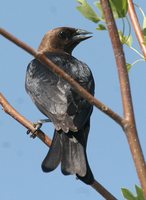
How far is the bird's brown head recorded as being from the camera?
5008 millimetres

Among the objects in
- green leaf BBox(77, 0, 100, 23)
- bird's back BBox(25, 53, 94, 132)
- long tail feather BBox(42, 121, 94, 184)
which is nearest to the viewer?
green leaf BBox(77, 0, 100, 23)

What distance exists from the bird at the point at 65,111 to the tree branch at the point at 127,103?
753mm

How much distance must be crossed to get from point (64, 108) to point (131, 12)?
1.16 metres

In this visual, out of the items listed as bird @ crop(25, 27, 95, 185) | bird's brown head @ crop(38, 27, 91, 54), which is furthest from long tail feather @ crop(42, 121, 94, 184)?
bird's brown head @ crop(38, 27, 91, 54)

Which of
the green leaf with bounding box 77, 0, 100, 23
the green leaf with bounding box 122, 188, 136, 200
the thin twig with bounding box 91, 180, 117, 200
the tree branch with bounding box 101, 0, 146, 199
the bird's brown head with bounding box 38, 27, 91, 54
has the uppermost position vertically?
the bird's brown head with bounding box 38, 27, 91, 54

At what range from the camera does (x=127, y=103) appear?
139 centimetres

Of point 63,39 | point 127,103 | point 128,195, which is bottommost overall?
Answer: point 128,195

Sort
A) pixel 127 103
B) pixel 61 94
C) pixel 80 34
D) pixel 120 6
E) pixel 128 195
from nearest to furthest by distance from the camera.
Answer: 1. pixel 127 103
2. pixel 128 195
3. pixel 120 6
4. pixel 61 94
5. pixel 80 34

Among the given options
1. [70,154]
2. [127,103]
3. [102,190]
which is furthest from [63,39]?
[127,103]

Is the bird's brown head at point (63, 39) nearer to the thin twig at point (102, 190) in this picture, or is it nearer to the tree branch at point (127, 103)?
the thin twig at point (102, 190)

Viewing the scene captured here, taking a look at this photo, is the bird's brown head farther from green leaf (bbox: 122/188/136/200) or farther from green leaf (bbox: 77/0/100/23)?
green leaf (bbox: 122/188/136/200)

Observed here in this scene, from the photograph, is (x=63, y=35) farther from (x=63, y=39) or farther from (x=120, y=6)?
(x=120, y=6)

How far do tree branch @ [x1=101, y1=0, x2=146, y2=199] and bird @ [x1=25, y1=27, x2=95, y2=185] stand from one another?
753mm

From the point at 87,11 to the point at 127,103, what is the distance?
957 mm
